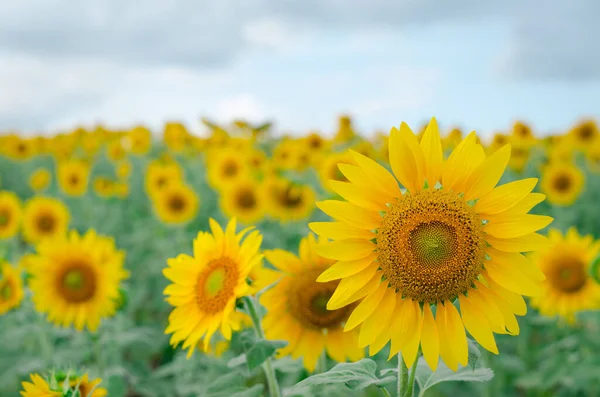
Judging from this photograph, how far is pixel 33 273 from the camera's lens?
3836 mm

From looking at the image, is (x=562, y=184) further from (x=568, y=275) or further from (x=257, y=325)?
(x=257, y=325)

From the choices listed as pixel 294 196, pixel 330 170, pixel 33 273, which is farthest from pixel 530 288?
pixel 294 196

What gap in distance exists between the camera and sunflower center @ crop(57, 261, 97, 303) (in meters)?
3.72

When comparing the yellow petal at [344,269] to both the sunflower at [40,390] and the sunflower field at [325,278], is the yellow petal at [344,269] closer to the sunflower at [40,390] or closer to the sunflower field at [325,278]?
the sunflower field at [325,278]

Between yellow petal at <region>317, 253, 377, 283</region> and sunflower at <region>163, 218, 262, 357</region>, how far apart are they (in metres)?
0.44

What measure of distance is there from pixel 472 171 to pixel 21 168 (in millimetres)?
14178

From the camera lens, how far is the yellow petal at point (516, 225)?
5.11 ft

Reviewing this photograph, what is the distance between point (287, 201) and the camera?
19.7 ft

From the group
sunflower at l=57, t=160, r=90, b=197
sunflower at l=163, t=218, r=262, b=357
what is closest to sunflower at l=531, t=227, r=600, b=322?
sunflower at l=163, t=218, r=262, b=357

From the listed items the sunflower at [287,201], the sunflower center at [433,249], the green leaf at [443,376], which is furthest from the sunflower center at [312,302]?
the sunflower at [287,201]

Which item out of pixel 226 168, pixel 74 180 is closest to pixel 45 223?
pixel 226 168

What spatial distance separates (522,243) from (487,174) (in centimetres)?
20

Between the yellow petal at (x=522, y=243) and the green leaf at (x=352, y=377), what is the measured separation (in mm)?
441

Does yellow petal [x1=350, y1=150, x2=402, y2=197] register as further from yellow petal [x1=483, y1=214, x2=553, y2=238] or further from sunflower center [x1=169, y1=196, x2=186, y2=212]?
sunflower center [x1=169, y1=196, x2=186, y2=212]
